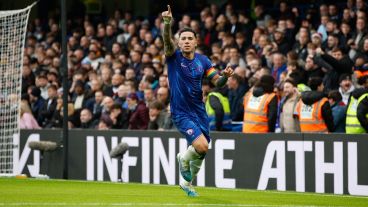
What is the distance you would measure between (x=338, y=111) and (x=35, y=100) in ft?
27.1

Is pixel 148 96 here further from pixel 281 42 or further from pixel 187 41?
pixel 187 41

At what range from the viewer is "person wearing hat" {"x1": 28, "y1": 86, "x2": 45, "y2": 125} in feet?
64.9

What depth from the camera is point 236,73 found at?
16453 millimetres

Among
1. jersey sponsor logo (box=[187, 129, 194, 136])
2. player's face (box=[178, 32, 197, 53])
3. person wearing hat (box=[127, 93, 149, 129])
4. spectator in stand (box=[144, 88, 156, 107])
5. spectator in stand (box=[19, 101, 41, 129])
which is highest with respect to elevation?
player's face (box=[178, 32, 197, 53])

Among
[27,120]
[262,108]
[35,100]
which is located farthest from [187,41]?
[35,100]

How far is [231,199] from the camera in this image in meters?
11.2

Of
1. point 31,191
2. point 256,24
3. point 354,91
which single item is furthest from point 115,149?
point 256,24

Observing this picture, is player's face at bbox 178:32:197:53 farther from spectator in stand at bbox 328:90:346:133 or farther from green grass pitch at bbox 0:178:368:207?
spectator in stand at bbox 328:90:346:133

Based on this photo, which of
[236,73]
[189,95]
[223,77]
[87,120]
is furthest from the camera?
[87,120]

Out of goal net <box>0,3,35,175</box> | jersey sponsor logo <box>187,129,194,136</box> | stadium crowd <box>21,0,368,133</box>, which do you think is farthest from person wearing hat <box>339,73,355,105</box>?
goal net <box>0,3,35,175</box>

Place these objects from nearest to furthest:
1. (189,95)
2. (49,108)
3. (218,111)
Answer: (189,95), (218,111), (49,108)

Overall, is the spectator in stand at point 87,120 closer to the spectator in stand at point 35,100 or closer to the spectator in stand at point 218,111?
the spectator in stand at point 35,100

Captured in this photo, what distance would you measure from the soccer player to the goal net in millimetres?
6856

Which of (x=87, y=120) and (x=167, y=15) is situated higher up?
(x=167, y=15)
